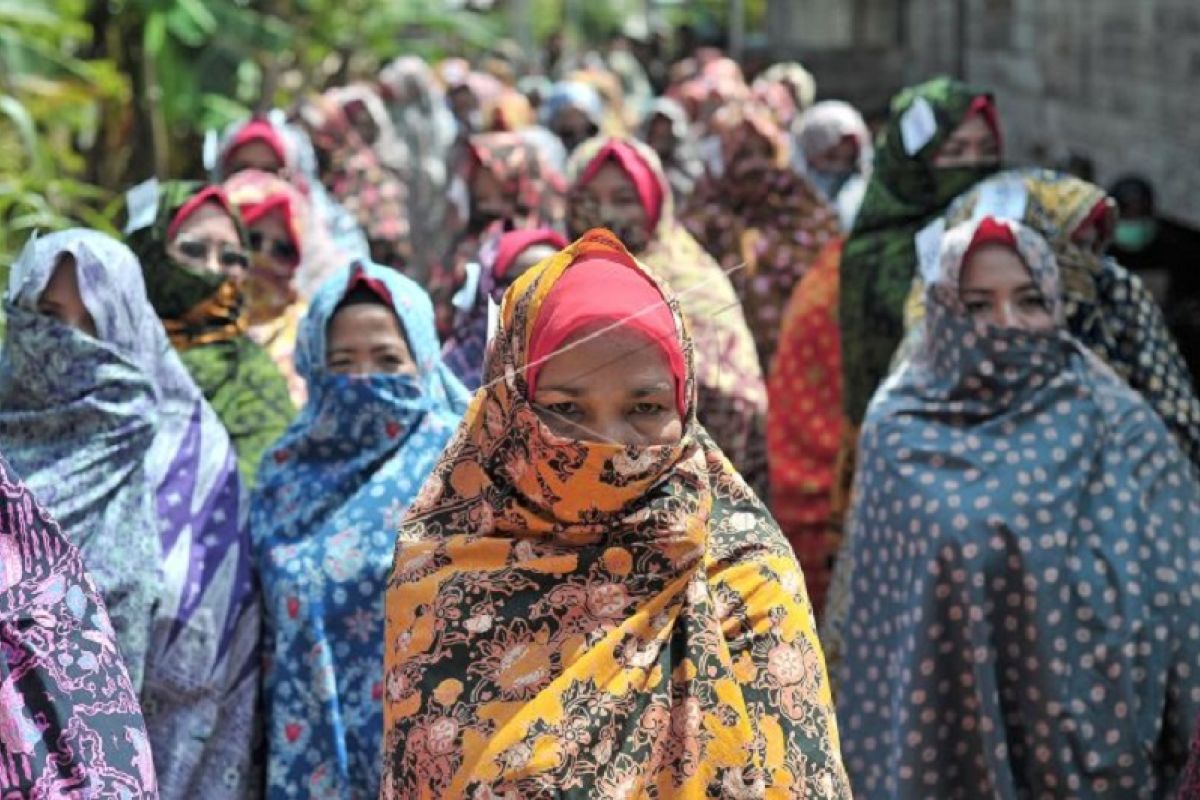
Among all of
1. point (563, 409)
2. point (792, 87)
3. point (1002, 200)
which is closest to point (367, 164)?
point (792, 87)

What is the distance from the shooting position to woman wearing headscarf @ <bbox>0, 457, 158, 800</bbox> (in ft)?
9.91

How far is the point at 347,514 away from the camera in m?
4.52

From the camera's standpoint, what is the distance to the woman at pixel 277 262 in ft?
20.6

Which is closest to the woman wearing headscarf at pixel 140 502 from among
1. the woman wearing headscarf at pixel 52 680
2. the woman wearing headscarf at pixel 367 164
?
the woman wearing headscarf at pixel 52 680

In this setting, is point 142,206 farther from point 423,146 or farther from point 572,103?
point 423,146

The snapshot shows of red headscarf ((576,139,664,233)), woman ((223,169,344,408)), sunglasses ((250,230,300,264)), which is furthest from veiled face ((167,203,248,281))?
red headscarf ((576,139,664,233))

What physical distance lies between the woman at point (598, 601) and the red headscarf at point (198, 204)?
2676mm

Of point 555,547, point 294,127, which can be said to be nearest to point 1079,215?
point 555,547

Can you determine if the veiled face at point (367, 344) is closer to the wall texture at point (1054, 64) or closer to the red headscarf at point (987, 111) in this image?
the red headscarf at point (987, 111)

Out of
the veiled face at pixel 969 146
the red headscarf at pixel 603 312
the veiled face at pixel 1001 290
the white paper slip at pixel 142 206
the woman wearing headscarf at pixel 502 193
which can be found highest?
the red headscarf at pixel 603 312

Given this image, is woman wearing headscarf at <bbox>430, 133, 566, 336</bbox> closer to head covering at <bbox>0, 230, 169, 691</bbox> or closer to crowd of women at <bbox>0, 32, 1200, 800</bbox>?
crowd of women at <bbox>0, 32, 1200, 800</bbox>

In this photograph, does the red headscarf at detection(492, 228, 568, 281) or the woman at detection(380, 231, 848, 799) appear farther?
the red headscarf at detection(492, 228, 568, 281)

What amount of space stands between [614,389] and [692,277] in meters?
3.40

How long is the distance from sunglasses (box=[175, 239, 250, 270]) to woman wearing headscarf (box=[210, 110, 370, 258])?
7.37 feet
